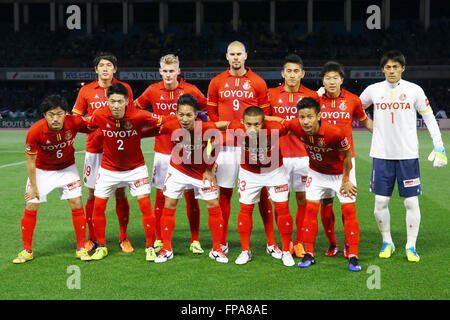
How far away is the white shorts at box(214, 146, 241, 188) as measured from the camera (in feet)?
20.4

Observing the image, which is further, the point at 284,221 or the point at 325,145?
the point at 284,221

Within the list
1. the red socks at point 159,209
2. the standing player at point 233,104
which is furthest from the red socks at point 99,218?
the standing player at point 233,104

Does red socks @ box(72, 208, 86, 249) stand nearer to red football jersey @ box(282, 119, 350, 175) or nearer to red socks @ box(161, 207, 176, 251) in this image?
red socks @ box(161, 207, 176, 251)

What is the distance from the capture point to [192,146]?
19.8ft

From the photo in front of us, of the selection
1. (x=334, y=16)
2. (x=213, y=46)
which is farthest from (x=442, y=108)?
(x=213, y=46)

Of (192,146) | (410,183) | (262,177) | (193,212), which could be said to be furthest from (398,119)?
(193,212)

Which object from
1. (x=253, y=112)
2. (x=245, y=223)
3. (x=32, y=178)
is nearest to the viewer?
(x=253, y=112)

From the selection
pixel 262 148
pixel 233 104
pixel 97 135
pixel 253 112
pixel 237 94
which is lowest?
pixel 262 148

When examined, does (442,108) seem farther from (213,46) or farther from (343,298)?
(343,298)

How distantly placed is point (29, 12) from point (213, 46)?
16.1 m

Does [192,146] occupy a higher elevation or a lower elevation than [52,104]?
lower

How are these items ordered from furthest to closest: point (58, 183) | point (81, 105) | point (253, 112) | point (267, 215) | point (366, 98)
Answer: point (81, 105), point (267, 215), point (366, 98), point (58, 183), point (253, 112)

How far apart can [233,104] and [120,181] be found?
61.7 inches

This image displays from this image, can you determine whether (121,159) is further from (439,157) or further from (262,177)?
(439,157)
